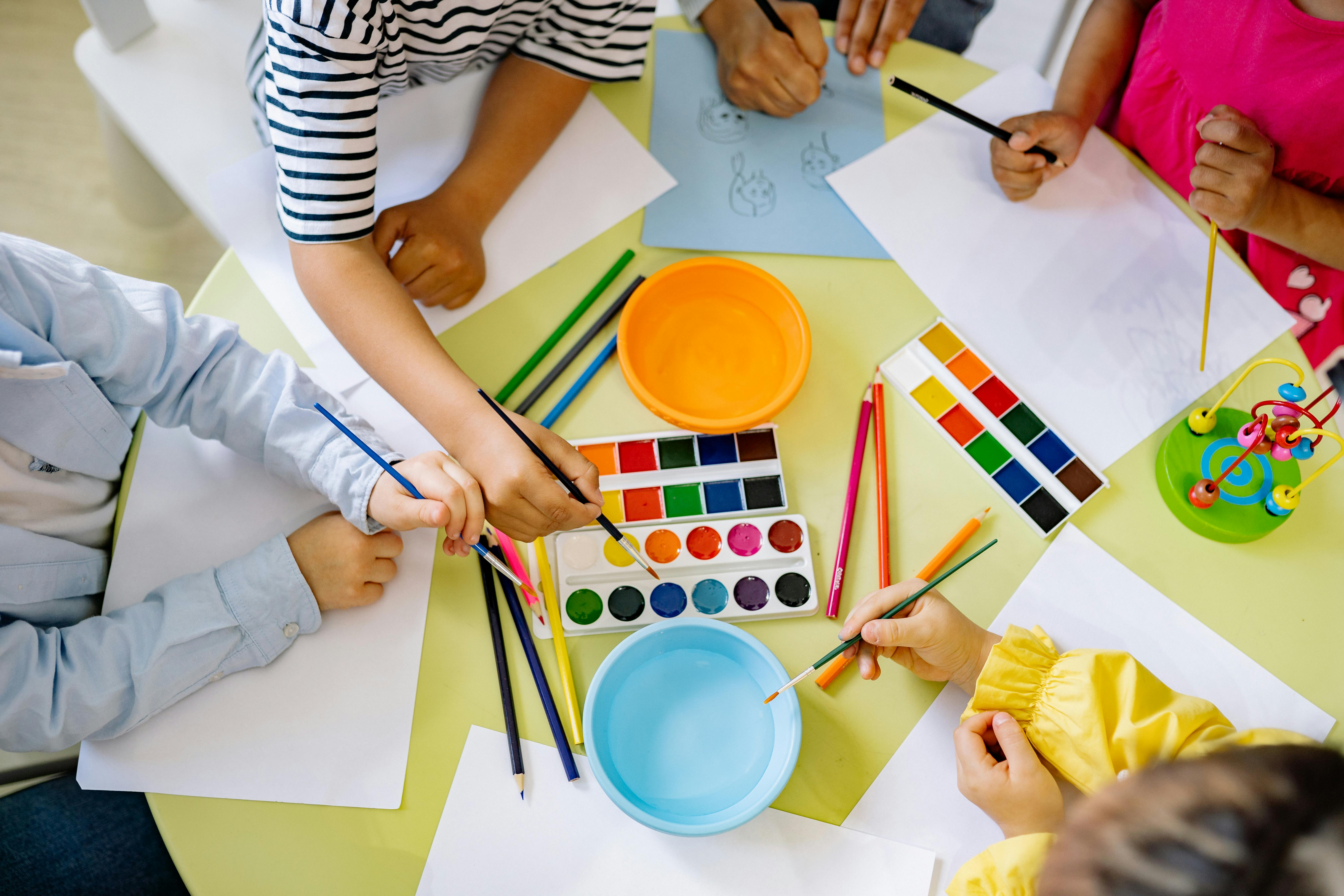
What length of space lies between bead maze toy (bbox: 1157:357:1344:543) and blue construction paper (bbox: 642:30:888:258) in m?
0.34

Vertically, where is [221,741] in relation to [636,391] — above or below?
below

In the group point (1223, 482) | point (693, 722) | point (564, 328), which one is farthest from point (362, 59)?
point (1223, 482)

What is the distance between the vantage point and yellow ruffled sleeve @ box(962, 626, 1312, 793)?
0.62m

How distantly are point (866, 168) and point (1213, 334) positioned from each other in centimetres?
39

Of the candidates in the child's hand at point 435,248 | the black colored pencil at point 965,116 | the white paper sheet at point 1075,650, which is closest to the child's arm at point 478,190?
the child's hand at point 435,248

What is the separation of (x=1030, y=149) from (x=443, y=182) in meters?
0.61

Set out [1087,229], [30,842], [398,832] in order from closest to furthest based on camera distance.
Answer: [398,832] < [30,842] < [1087,229]

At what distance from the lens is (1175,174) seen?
0.94 m

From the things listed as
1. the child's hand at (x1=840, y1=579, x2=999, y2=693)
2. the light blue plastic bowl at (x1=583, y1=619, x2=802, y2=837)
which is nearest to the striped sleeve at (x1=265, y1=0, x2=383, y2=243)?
the light blue plastic bowl at (x1=583, y1=619, x2=802, y2=837)

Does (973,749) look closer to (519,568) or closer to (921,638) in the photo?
(921,638)

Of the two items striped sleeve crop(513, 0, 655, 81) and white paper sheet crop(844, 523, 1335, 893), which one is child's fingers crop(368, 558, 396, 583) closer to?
white paper sheet crop(844, 523, 1335, 893)

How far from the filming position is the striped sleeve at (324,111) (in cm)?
68

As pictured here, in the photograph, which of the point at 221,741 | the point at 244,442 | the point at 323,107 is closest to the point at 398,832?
the point at 221,741

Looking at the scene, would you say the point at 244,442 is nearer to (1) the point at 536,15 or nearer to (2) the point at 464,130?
(2) the point at 464,130
